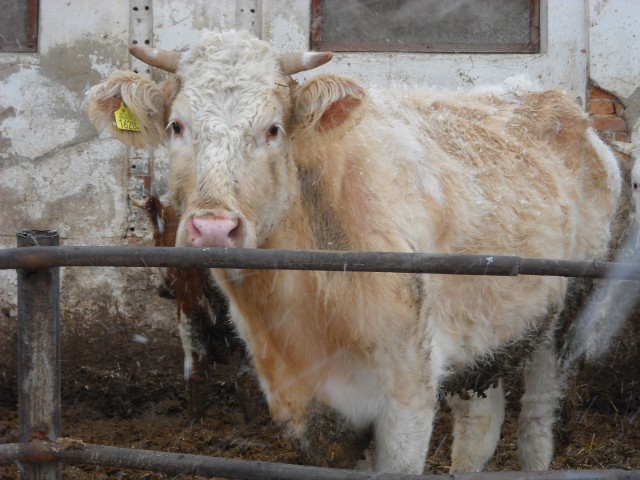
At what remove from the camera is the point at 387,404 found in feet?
11.4

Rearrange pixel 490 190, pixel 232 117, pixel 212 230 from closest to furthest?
1. pixel 212 230
2. pixel 232 117
3. pixel 490 190

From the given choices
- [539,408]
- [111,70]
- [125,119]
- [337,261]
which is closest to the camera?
[337,261]

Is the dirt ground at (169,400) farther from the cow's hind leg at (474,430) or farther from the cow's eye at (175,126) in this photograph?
the cow's eye at (175,126)

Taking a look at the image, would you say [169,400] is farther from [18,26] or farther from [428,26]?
[428,26]

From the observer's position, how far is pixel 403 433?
3.47 m

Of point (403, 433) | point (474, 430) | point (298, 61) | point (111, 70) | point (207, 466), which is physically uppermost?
point (111, 70)

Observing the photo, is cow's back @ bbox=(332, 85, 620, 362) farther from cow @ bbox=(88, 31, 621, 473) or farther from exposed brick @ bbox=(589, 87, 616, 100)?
exposed brick @ bbox=(589, 87, 616, 100)

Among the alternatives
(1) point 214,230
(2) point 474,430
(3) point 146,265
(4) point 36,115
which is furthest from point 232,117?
(4) point 36,115

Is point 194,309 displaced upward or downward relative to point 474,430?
upward

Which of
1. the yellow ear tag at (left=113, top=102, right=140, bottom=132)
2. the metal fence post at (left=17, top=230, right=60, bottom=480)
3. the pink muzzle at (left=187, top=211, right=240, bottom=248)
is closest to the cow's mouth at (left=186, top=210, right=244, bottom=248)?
the pink muzzle at (left=187, top=211, right=240, bottom=248)

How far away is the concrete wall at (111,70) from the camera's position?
5.74 m

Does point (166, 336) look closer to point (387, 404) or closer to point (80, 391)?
point (80, 391)

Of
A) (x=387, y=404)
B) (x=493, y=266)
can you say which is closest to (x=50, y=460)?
(x=493, y=266)

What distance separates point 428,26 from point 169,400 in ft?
9.61
